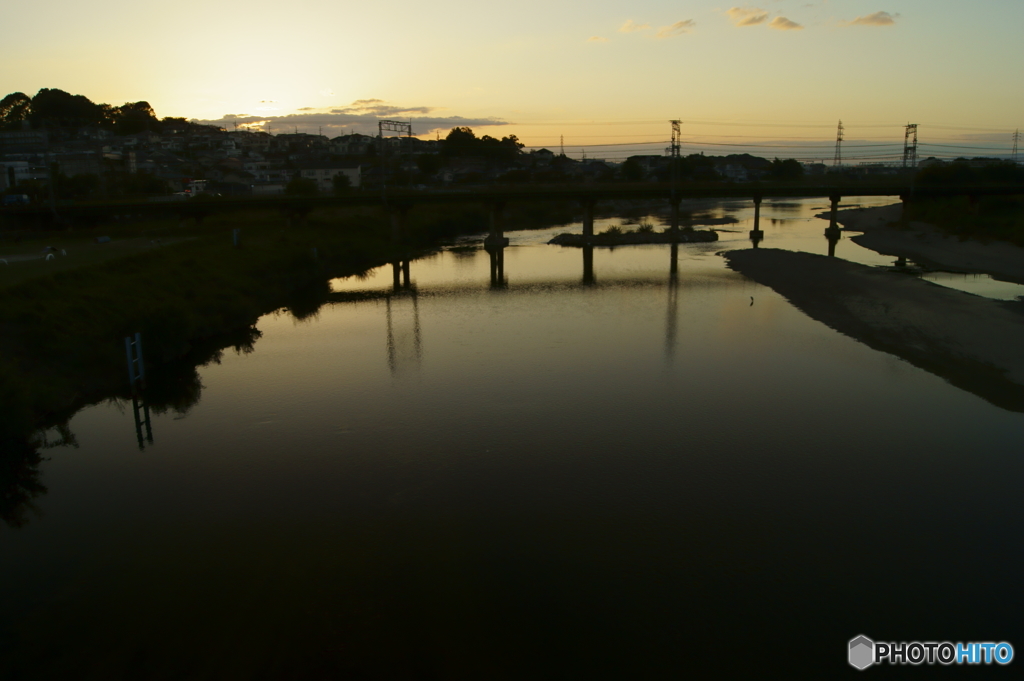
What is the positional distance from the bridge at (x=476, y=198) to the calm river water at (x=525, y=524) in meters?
30.8

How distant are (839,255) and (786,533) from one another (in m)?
42.0

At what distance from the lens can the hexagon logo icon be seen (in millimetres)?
7648

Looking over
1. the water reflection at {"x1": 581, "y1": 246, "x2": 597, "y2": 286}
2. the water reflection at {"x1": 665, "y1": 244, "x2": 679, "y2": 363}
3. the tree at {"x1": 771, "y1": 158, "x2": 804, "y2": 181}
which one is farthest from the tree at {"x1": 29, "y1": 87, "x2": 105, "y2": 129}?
the tree at {"x1": 771, "y1": 158, "x2": 804, "y2": 181}

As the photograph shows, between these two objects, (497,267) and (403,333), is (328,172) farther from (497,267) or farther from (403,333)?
(403,333)

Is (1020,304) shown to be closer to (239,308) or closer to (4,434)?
Answer: (239,308)

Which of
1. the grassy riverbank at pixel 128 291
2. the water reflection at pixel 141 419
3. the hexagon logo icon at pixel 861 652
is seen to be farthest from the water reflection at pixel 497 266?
the hexagon logo icon at pixel 861 652

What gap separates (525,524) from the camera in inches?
419

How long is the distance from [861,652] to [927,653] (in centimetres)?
78

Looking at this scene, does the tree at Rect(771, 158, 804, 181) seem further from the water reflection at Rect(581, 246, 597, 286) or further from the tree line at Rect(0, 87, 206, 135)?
the tree line at Rect(0, 87, 206, 135)

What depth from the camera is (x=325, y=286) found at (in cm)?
3719

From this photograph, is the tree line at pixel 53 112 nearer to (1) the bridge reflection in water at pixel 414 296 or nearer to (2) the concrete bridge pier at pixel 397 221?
(2) the concrete bridge pier at pixel 397 221

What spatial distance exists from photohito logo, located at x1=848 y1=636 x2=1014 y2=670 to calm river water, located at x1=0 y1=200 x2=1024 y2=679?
0.16 m

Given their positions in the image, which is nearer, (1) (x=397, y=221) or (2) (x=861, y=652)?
(2) (x=861, y=652)

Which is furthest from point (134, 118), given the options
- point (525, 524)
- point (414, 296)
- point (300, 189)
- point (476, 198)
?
point (525, 524)
